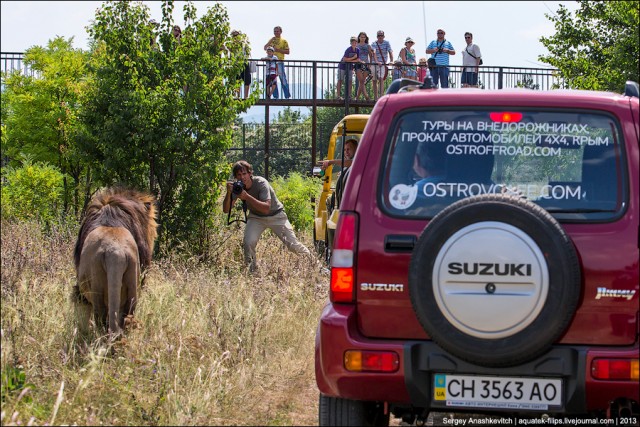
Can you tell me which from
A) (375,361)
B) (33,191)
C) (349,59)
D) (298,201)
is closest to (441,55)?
(349,59)

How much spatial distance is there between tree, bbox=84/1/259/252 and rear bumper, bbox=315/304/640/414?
730 centimetres

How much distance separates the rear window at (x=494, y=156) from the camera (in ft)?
16.3

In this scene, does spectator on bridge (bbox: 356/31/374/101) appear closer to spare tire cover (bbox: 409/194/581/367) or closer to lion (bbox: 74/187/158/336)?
lion (bbox: 74/187/158/336)

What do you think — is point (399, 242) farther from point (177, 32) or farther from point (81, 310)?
point (177, 32)

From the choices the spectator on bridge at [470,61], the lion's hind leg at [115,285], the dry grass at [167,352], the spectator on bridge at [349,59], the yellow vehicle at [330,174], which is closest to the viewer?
the dry grass at [167,352]

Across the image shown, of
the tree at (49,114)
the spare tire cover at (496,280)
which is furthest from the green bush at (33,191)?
the spare tire cover at (496,280)

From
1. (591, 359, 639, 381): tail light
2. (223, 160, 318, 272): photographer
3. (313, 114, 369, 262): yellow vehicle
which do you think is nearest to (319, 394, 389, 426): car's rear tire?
(591, 359, 639, 381): tail light

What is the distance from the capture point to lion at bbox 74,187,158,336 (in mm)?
7699

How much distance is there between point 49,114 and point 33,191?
109cm

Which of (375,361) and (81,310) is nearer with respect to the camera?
(375,361)

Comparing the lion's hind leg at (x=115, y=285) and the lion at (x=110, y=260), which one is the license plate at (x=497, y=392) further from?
the lion's hind leg at (x=115, y=285)

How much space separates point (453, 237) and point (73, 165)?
10482 millimetres

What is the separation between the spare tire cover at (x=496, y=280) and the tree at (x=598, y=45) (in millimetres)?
12797

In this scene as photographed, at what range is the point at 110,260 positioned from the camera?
770 cm
